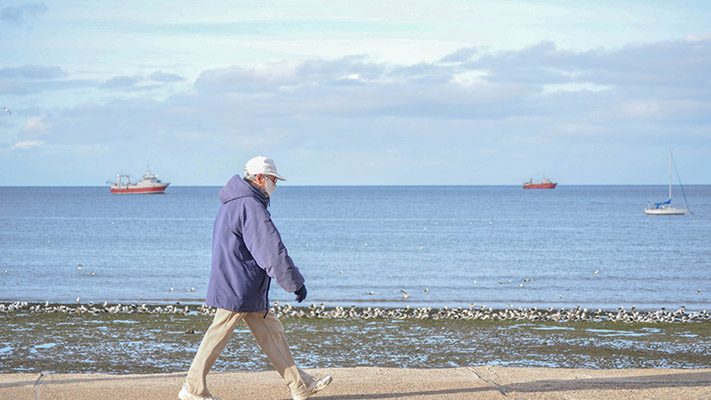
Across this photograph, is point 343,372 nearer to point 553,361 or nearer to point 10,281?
point 553,361

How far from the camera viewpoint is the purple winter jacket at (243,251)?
568cm

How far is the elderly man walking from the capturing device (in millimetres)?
5660

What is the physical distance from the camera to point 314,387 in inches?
246

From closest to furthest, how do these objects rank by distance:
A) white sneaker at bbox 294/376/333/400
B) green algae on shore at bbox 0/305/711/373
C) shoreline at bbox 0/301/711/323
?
1. white sneaker at bbox 294/376/333/400
2. green algae on shore at bbox 0/305/711/373
3. shoreline at bbox 0/301/711/323

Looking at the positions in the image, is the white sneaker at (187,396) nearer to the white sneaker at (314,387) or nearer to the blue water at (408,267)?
the white sneaker at (314,387)

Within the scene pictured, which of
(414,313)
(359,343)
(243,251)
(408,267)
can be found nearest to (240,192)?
(243,251)

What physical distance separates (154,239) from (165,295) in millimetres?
24520

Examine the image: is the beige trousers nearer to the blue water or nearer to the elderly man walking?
the elderly man walking

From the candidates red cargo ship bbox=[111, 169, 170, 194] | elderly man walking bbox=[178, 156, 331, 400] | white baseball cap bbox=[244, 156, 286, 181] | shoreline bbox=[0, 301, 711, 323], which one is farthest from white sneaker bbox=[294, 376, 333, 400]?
red cargo ship bbox=[111, 169, 170, 194]

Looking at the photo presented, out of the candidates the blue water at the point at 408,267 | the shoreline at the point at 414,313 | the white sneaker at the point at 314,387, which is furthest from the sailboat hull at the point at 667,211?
the white sneaker at the point at 314,387

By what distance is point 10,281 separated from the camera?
23.5 meters

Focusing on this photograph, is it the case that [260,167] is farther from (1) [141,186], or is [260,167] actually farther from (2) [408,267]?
(1) [141,186]

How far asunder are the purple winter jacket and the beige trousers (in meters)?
0.15

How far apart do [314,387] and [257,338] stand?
59cm
